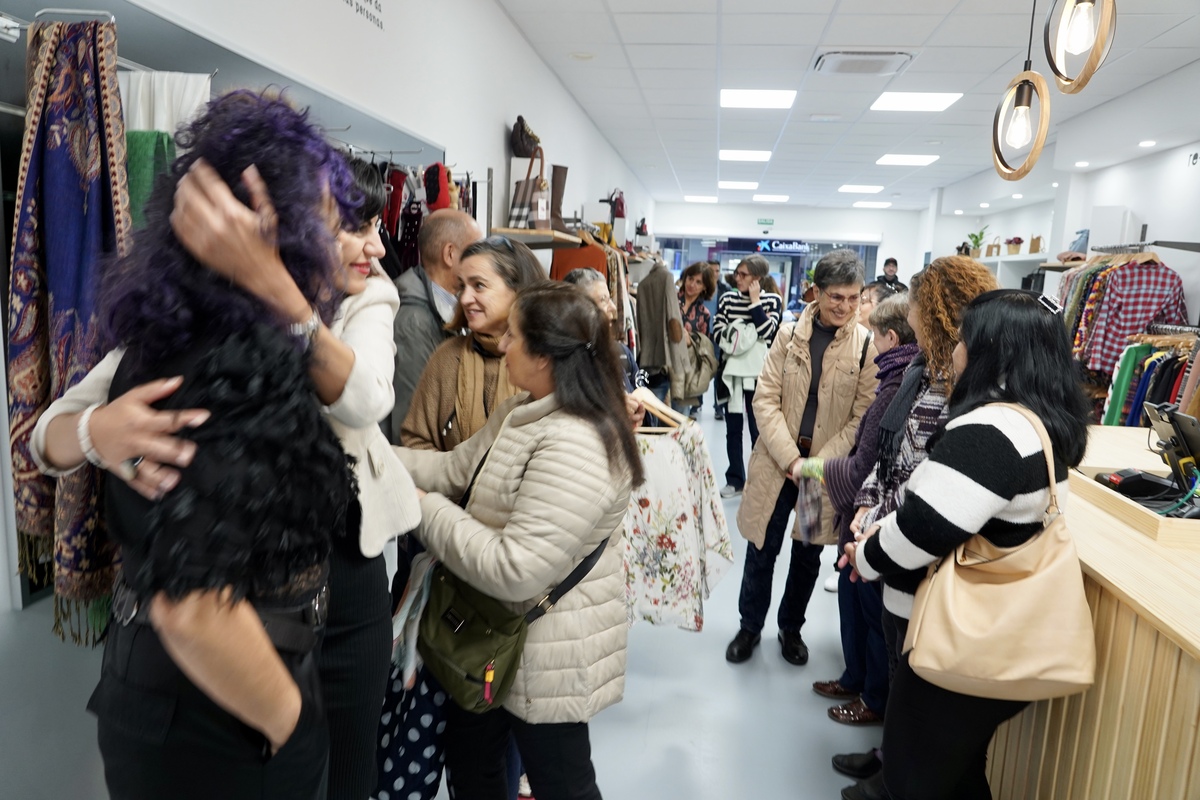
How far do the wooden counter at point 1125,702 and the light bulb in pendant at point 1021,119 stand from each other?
1.56 meters

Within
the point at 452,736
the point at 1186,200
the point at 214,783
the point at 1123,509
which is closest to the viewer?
the point at 214,783

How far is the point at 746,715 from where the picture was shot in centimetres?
273

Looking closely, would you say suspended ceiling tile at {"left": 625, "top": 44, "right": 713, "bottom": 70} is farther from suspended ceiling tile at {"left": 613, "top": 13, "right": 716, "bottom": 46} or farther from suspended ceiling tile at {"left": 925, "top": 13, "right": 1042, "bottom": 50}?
suspended ceiling tile at {"left": 925, "top": 13, "right": 1042, "bottom": 50}

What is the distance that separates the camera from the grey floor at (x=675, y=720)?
1.42 metres

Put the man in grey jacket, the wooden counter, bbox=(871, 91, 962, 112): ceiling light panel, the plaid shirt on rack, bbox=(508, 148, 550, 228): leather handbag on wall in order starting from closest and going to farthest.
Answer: the wooden counter
the man in grey jacket
bbox=(508, 148, 550, 228): leather handbag on wall
the plaid shirt on rack
bbox=(871, 91, 962, 112): ceiling light panel

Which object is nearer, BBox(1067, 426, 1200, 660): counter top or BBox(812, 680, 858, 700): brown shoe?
BBox(1067, 426, 1200, 660): counter top

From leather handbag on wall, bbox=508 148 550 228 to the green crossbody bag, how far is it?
10.5 ft

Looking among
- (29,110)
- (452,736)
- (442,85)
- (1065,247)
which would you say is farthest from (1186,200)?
(29,110)

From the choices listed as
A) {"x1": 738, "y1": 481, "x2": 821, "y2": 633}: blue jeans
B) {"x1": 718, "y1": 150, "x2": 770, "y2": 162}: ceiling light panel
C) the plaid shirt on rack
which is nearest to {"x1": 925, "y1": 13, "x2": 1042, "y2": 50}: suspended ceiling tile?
the plaid shirt on rack

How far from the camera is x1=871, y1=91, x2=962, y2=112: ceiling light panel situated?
6.63 metres

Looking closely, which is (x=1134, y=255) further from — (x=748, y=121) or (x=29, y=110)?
(x=29, y=110)

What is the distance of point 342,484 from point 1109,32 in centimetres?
243

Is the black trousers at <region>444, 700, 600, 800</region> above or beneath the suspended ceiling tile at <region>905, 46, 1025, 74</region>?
beneath

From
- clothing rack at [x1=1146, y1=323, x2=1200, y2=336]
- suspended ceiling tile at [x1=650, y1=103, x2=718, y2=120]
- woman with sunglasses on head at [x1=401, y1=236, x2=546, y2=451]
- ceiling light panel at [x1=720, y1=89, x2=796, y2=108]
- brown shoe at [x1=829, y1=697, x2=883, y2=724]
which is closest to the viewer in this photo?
woman with sunglasses on head at [x1=401, y1=236, x2=546, y2=451]
